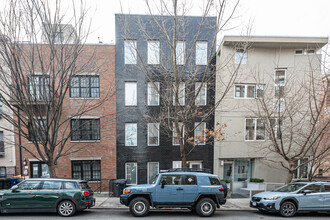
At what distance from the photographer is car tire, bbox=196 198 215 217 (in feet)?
25.0

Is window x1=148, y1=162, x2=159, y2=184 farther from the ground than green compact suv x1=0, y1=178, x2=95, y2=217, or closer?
closer

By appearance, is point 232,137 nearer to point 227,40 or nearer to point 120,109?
point 227,40

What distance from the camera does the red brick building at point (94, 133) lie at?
12352 millimetres

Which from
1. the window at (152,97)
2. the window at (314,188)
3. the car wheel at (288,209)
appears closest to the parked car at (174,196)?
the car wheel at (288,209)

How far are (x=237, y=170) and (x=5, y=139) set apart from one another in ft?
54.1

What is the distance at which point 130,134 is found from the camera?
12930 millimetres

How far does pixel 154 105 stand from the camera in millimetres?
12992

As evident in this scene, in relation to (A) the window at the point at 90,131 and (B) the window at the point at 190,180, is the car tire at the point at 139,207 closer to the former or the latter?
(B) the window at the point at 190,180

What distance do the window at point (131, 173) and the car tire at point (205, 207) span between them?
250 inches

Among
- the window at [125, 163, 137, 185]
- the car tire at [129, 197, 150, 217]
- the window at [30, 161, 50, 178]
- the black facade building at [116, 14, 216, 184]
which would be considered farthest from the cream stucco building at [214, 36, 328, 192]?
the window at [30, 161, 50, 178]

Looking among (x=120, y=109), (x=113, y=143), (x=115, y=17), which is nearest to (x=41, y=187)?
(x=113, y=143)

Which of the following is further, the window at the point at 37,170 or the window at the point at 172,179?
the window at the point at 37,170

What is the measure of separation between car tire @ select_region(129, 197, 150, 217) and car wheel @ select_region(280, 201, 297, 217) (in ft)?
19.0

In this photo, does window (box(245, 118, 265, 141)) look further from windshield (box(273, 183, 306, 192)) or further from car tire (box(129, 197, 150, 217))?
car tire (box(129, 197, 150, 217))
